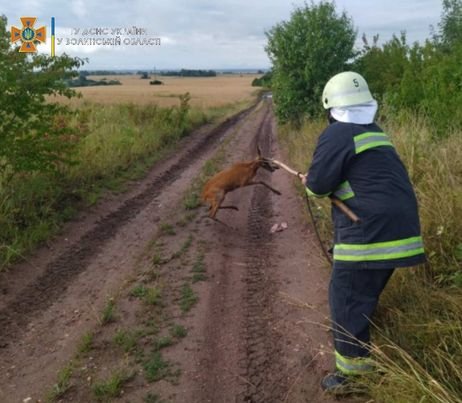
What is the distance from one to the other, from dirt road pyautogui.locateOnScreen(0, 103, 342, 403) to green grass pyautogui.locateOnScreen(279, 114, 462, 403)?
0.62m

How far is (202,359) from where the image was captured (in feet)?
14.0

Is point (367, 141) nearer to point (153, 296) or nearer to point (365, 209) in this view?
point (365, 209)

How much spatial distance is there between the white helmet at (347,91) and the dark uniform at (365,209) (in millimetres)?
163

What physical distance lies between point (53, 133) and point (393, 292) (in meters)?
6.00

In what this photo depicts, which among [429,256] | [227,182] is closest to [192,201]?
[227,182]

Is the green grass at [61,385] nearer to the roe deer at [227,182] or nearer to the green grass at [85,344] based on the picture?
the green grass at [85,344]

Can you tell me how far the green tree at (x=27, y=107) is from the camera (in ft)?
23.5

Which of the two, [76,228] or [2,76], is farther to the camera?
[76,228]

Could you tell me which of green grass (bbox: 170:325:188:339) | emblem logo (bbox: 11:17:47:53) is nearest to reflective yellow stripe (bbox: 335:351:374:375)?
green grass (bbox: 170:325:188:339)

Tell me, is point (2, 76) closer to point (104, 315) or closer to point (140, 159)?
point (104, 315)

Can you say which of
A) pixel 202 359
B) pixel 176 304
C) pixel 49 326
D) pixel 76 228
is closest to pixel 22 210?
pixel 76 228

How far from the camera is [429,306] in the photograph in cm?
409

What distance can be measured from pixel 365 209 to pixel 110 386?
7.97 ft

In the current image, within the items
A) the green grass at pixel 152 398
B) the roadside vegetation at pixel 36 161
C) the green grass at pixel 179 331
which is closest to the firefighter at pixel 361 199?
the green grass at pixel 152 398
